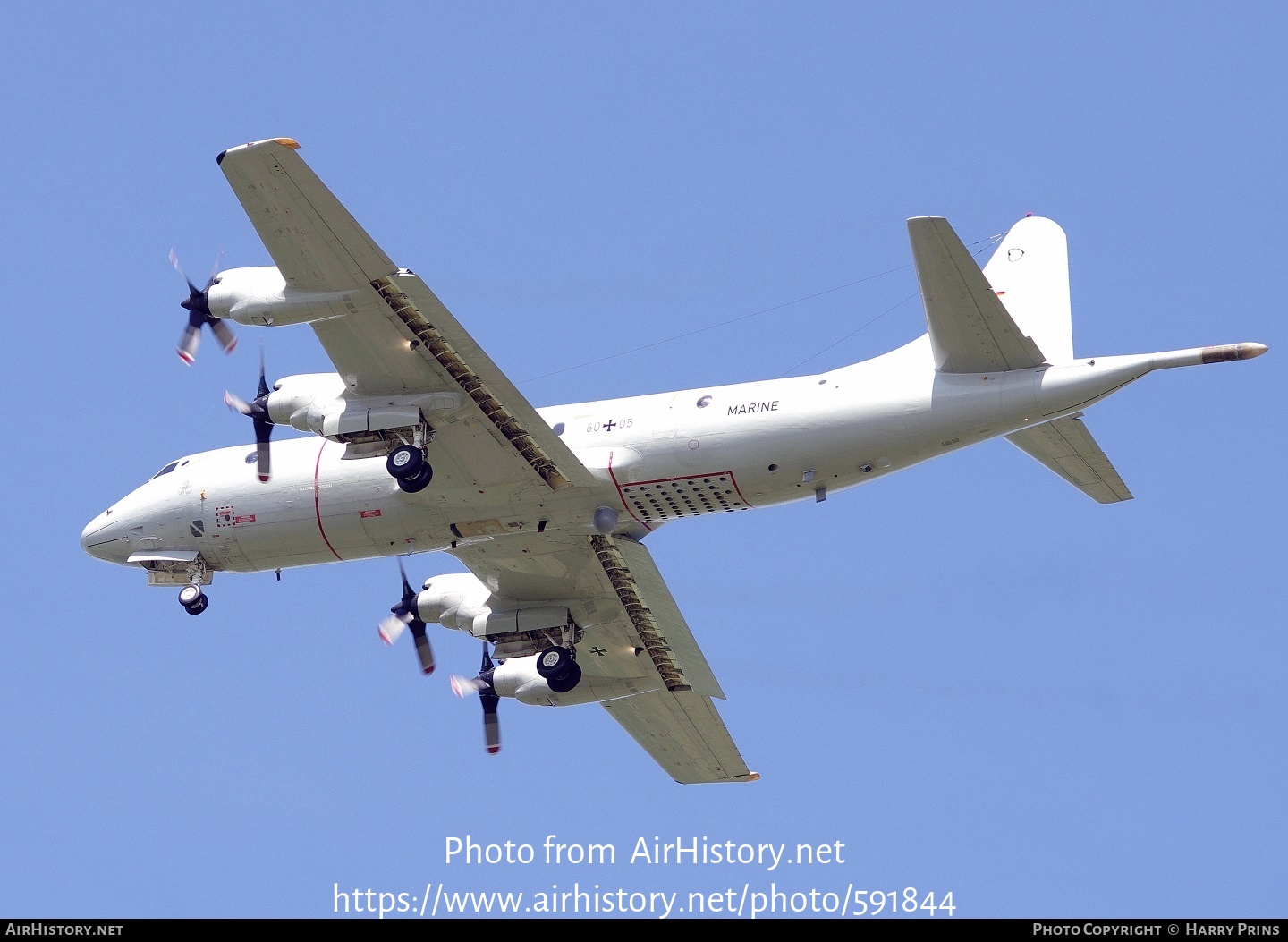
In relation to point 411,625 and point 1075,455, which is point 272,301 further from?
point 1075,455

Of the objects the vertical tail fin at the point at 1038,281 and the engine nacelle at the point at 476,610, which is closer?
the vertical tail fin at the point at 1038,281

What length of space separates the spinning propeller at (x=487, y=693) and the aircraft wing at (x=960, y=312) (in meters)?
12.1

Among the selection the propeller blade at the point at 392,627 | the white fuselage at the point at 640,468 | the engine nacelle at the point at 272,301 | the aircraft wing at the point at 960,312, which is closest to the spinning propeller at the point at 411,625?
the propeller blade at the point at 392,627

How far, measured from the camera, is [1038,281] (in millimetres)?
32531

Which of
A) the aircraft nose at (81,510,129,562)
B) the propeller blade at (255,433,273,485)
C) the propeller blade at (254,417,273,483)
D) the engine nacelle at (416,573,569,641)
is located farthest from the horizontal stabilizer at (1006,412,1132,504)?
the aircraft nose at (81,510,129,562)

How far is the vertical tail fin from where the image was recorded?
31766 millimetres

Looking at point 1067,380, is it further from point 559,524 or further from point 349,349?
point 349,349

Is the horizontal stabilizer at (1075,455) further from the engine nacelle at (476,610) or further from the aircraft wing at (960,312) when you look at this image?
the engine nacelle at (476,610)

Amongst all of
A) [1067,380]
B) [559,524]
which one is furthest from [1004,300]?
[559,524]

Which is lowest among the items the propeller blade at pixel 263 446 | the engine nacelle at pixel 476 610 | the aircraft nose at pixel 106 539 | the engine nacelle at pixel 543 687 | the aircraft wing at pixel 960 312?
the engine nacelle at pixel 543 687

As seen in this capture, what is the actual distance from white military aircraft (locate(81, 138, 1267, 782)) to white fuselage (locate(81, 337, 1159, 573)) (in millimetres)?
37

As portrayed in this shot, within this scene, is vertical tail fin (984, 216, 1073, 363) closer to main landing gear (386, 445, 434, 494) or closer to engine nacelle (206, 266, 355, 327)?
main landing gear (386, 445, 434, 494)

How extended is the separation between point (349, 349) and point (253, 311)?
1.73 metres

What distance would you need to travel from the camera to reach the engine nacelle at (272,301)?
2994 cm
